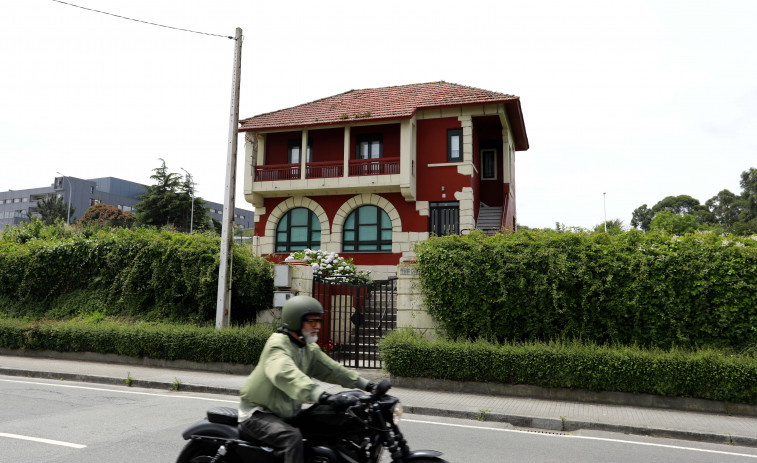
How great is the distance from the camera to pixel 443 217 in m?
21.1

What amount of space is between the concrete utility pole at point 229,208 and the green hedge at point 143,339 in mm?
619

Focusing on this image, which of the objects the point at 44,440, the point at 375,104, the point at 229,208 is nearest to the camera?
the point at 44,440

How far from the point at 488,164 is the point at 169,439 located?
2050cm

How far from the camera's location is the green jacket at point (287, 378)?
3.39m

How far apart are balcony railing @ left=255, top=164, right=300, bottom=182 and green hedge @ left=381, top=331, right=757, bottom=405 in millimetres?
13496

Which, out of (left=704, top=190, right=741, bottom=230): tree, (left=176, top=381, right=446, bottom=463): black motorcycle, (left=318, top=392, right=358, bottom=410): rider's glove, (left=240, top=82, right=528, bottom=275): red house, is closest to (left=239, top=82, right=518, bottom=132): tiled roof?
(left=240, top=82, right=528, bottom=275): red house

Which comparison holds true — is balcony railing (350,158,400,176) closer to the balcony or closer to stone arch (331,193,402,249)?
the balcony

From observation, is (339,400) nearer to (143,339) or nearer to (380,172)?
(143,339)

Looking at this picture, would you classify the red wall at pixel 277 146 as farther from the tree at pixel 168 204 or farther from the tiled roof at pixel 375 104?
the tree at pixel 168 204

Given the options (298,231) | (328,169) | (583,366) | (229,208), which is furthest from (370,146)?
(583,366)

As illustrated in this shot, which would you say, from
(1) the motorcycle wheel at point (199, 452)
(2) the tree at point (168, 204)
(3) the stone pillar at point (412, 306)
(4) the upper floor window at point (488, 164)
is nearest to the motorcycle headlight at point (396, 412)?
(1) the motorcycle wheel at point (199, 452)

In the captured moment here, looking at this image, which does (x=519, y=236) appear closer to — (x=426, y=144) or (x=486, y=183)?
(x=426, y=144)

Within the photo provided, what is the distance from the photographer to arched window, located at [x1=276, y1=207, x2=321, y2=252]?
22391mm

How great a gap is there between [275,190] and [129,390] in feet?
42.9
